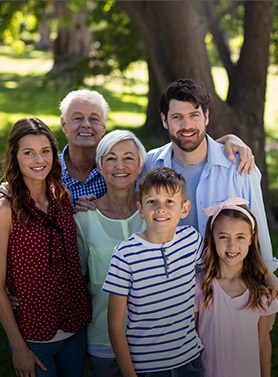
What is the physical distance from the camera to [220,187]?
136 inches

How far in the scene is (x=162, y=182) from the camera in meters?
3.00

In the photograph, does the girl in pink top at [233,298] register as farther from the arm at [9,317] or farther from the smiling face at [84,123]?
the smiling face at [84,123]

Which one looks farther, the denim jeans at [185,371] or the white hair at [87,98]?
the white hair at [87,98]

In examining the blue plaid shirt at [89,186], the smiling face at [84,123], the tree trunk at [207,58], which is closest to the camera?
the blue plaid shirt at [89,186]

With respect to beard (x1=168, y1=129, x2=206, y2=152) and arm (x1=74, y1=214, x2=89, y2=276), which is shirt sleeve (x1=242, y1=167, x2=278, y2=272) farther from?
arm (x1=74, y1=214, x2=89, y2=276)

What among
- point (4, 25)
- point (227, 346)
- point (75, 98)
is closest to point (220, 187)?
point (227, 346)

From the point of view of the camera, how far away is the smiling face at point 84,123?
158 inches

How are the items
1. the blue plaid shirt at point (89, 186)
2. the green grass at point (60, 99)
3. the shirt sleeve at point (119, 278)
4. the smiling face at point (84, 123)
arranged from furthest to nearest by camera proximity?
the green grass at point (60, 99) < the smiling face at point (84, 123) < the blue plaid shirt at point (89, 186) < the shirt sleeve at point (119, 278)

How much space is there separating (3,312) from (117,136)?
1.09 metres

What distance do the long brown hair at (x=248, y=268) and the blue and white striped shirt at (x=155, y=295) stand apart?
15 centimetres

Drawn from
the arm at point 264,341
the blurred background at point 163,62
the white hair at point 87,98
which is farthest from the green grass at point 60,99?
the arm at point 264,341

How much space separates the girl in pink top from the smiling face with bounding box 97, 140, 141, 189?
0.50 metres

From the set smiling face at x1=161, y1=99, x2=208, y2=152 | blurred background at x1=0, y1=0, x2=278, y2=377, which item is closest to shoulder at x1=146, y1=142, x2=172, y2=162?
smiling face at x1=161, y1=99, x2=208, y2=152

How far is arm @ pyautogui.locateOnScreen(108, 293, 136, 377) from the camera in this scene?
2938 millimetres
